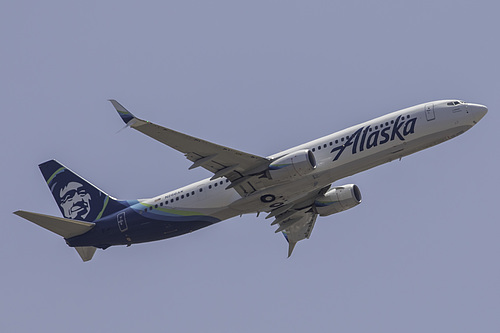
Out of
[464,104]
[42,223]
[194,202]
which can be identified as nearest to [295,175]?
[194,202]

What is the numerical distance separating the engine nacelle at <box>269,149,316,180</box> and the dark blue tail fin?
40.5 feet

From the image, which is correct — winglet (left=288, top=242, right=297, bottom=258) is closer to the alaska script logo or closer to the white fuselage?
the white fuselage

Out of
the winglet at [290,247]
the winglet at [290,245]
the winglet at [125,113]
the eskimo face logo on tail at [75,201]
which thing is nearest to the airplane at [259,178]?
the winglet at [125,113]

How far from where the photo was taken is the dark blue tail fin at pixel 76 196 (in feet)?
192

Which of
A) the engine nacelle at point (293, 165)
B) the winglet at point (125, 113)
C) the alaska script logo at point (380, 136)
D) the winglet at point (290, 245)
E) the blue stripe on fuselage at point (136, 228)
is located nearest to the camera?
the winglet at point (125, 113)

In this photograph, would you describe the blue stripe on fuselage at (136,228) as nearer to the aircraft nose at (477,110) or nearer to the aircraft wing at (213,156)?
the aircraft wing at (213,156)

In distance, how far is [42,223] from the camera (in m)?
55.3

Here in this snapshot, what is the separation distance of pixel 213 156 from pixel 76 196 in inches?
577

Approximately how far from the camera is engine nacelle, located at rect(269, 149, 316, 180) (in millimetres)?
50688

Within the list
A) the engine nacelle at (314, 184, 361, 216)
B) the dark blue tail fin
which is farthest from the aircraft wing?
the dark blue tail fin

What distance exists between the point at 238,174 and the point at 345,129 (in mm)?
7497

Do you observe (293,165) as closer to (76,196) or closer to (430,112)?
(430,112)

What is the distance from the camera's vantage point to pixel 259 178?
5241 cm

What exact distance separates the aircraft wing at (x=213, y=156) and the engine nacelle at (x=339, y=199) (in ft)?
23.9
